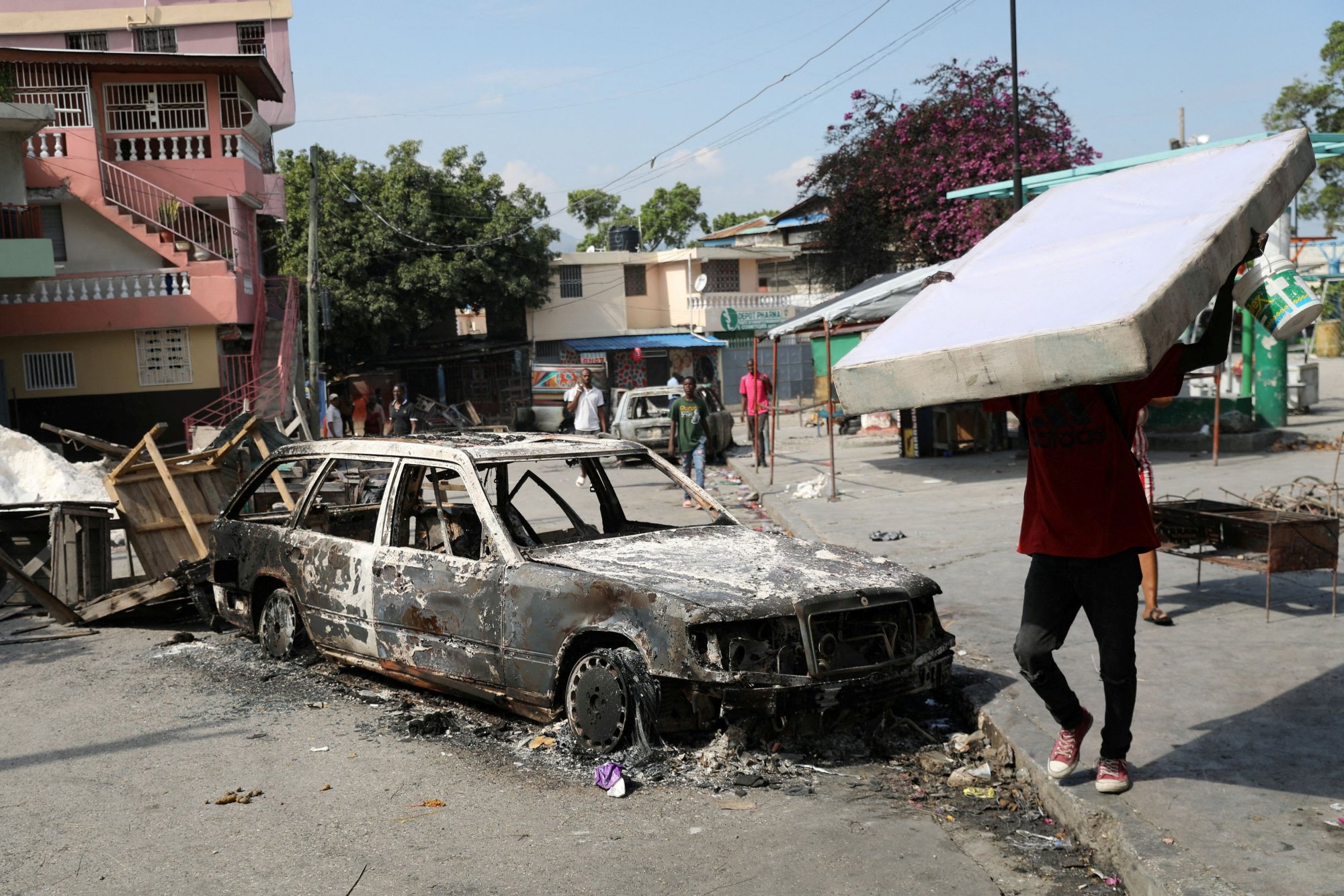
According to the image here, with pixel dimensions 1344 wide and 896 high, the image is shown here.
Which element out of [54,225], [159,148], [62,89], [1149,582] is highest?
[62,89]

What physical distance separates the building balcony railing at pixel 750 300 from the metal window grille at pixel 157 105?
20538 millimetres

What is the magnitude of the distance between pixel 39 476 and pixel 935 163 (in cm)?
2120

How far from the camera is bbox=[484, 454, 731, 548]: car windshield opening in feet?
21.2

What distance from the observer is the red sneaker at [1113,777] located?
177 inches

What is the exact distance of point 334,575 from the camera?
6730 mm

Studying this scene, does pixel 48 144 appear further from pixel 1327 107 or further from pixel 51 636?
pixel 1327 107

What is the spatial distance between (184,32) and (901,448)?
29.3 meters

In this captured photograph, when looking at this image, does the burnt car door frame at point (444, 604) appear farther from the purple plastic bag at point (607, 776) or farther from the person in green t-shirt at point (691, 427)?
the person in green t-shirt at point (691, 427)

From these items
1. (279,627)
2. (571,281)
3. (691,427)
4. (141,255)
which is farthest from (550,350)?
(279,627)

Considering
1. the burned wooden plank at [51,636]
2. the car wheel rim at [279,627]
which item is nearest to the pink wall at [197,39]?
the burned wooden plank at [51,636]

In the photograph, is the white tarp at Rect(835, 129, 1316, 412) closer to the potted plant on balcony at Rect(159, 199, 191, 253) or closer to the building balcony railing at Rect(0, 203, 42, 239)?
the potted plant on balcony at Rect(159, 199, 191, 253)

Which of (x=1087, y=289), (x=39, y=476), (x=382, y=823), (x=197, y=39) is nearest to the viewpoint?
(x=1087, y=289)

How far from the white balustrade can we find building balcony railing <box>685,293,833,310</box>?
2334 cm

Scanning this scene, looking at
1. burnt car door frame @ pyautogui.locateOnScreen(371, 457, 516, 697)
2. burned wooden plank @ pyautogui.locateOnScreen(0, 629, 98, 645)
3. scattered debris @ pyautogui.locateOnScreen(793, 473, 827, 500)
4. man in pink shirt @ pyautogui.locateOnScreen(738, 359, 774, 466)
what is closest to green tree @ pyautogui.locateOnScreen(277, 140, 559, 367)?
man in pink shirt @ pyautogui.locateOnScreen(738, 359, 774, 466)
